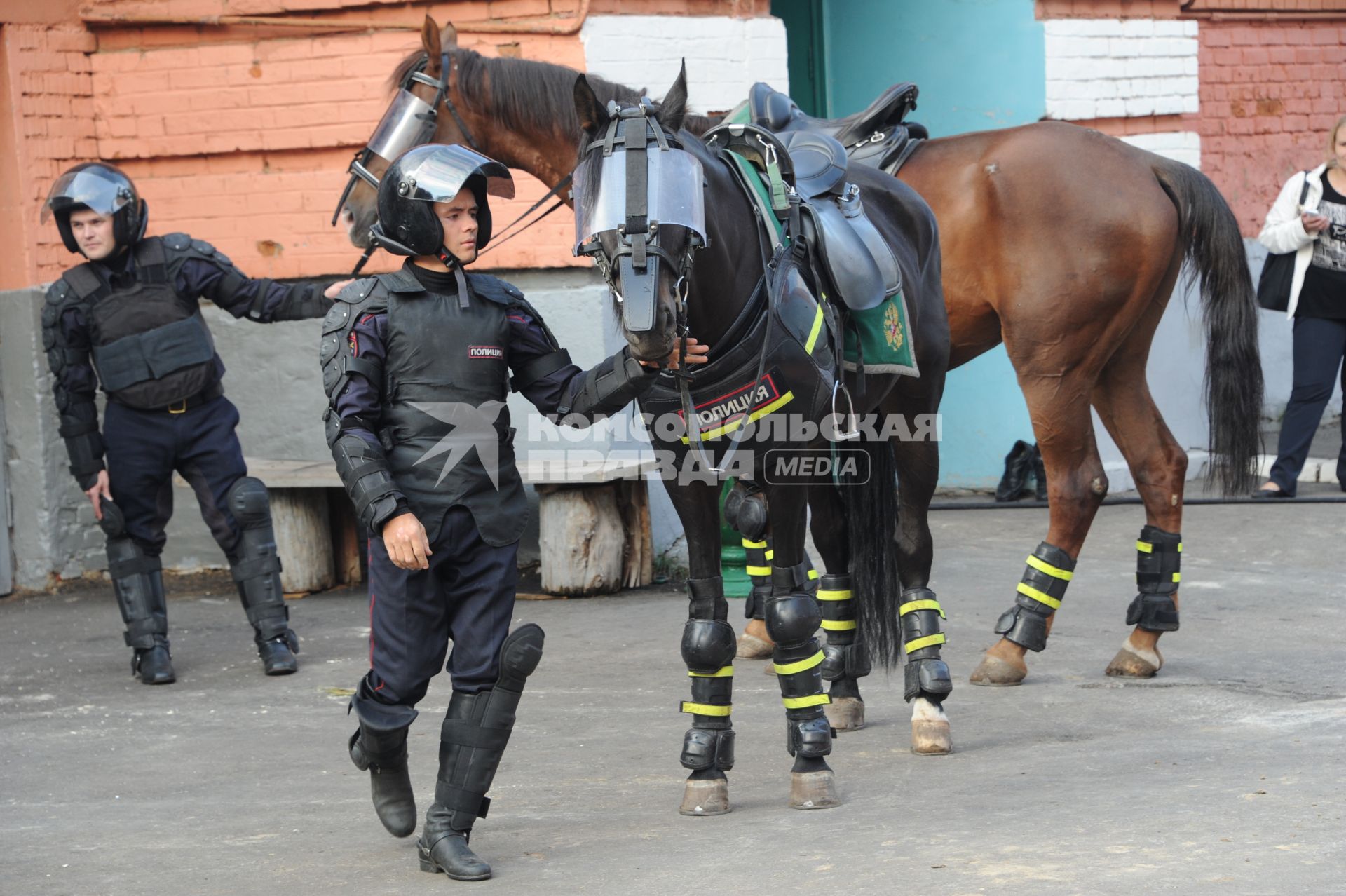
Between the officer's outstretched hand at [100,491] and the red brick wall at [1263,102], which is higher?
the red brick wall at [1263,102]

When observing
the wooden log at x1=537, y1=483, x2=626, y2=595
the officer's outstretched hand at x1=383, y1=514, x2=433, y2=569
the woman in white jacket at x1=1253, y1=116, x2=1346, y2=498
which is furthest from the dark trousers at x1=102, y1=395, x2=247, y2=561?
the woman in white jacket at x1=1253, y1=116, x2=1346, y2=498

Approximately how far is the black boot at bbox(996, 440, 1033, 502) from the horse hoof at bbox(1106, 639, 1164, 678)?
3612 mm

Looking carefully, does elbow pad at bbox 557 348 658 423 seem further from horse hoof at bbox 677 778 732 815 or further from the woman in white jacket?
the woman in white jacket

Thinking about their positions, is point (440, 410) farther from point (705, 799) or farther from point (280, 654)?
point (280, 654)

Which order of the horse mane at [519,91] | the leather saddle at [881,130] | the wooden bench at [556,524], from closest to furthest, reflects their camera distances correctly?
1. the horse mane at [519,91]
2. the leather saddle at [881,130]
3. the wooden bench at [556,524]

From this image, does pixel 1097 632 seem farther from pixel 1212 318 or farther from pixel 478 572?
pixel 478 572

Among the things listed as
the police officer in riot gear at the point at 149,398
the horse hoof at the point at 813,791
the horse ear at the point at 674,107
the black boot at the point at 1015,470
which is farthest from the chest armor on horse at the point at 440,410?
the black boot at the point at 1015,470

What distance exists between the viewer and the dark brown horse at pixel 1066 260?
18.5 ft

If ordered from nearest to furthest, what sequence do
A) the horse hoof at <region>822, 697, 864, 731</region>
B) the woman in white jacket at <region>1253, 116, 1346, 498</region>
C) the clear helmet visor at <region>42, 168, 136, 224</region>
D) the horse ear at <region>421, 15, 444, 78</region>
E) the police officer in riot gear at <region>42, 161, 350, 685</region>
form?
1. the horse hoof at <region>822, 697, 864, 731</region>
2. the horse ear at <region>421, 15, 444, 78</region>
3. the clear helmet visor at <region>42, 168, 136, 224</region>
4. the police officer in riot gear at <region>42, 161, 350, 685</region>
5. the woman in white jacket at <region>1253, 116, 1346, 498</region>

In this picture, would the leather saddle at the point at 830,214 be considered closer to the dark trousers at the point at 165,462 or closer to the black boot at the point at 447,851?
the black boot at the point at 447,851

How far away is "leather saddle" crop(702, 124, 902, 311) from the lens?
14.2 feet

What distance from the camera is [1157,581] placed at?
5730mm

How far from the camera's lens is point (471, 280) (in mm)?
3898

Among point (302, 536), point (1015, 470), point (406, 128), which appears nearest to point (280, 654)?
point (302, 536)
